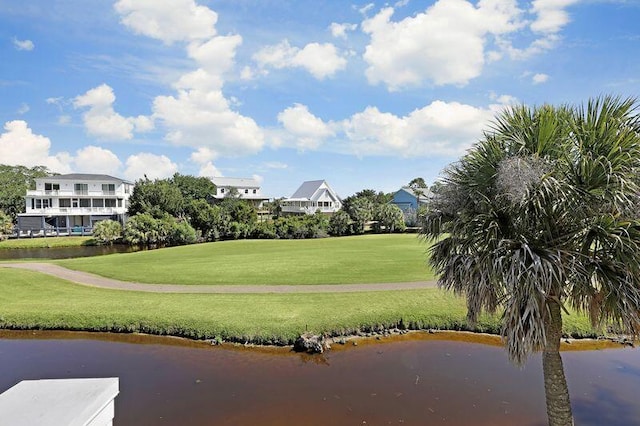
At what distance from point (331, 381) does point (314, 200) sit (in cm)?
6433

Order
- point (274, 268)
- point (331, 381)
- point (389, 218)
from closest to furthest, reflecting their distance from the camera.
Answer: point (331, 381) < point (274, 268) < point (389, 218)

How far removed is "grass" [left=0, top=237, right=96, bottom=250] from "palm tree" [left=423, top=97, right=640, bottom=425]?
4916cm

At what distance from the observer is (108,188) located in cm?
5834

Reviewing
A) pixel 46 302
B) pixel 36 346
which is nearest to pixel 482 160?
pixel 36 346

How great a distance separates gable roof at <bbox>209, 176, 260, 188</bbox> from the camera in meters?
77.6

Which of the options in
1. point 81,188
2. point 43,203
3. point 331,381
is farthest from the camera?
point 81,188

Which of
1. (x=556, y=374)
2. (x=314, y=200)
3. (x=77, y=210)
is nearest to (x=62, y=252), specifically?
(x=77, y=210)

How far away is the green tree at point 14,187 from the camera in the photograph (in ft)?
193

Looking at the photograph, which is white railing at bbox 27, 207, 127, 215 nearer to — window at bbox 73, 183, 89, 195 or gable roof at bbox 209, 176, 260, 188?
window at bbox 73, 183, 89, 195

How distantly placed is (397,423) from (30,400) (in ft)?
27.3

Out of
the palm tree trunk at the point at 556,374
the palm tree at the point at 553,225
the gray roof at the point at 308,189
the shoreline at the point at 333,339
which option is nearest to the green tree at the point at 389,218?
the gray roof at the point at 308,189

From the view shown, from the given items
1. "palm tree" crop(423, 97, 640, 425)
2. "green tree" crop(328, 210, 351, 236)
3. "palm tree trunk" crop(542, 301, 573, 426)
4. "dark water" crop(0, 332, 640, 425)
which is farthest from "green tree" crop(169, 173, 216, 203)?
"palm tree trunk" crop(542, 301, 573, 426)

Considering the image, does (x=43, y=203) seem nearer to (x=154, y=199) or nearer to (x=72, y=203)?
(x=72, y=203)

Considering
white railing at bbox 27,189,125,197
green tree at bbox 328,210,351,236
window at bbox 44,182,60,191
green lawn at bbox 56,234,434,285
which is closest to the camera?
green lawn at bbox 56,234,434,285
